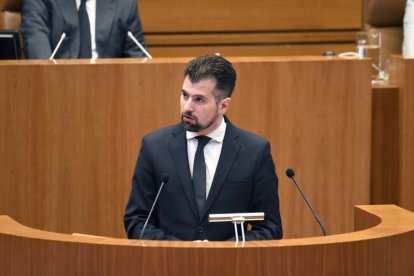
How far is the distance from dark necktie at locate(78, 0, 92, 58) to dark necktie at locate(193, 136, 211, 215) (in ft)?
4.84

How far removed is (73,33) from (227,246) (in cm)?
229

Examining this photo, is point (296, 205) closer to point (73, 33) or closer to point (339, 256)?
point (73, 33)

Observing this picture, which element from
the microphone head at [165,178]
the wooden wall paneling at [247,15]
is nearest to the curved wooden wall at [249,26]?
the wooden wall paneling at [247,15]

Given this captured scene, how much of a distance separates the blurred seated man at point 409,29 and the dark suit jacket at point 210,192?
2.18 metres

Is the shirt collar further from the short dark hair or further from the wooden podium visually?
the wooden podium

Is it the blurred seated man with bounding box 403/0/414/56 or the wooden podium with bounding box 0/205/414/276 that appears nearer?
the wooden podium with bounding box 0/205/414/276

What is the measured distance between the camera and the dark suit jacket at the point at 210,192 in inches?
114

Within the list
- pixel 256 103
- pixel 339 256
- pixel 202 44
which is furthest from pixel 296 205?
pixel 202 44

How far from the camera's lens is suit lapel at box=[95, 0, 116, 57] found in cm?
441

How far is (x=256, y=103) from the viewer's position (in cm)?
383

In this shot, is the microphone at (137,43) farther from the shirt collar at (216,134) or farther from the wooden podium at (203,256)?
the wooden podium at (203,256)

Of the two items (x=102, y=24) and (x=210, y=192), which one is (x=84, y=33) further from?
(x=210, y=192)

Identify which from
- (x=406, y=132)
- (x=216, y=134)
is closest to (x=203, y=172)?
(x=216, y=134)

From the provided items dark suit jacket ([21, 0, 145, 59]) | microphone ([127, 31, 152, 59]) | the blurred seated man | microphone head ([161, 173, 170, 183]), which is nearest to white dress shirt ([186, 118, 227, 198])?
microphone head ([161, 173, 170, 183])
